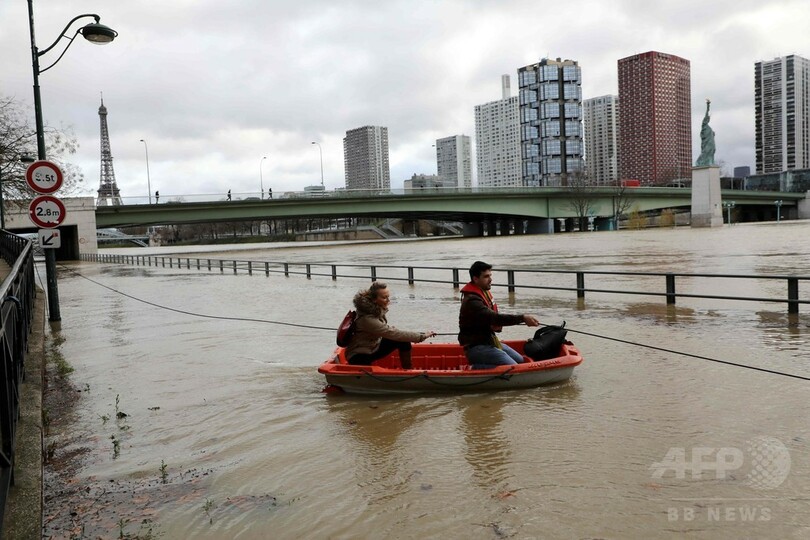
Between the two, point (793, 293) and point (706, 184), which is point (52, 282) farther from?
point (706, 184)

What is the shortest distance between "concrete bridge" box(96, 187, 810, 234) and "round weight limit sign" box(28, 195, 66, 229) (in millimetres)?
53827

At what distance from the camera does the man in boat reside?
723 centimetres

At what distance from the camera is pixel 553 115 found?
171 meters

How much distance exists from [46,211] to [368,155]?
172609 mm

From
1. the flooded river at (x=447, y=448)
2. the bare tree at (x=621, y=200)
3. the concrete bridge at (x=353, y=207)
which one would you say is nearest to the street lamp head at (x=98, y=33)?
the flooded river at (x=447, y=448)

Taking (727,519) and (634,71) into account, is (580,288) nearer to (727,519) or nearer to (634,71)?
(727,519)

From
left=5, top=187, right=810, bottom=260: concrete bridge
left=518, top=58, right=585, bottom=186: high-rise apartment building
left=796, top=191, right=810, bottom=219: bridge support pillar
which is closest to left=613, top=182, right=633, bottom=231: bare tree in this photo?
left=5, top=187, right=810, bottom=260: concrete bridge

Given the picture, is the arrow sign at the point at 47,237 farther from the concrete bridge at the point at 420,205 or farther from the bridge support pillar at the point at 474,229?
the bridge support pillar at the point at 474,229

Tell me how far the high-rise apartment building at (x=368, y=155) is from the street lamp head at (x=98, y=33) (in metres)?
164

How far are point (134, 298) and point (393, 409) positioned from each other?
17.0 metres

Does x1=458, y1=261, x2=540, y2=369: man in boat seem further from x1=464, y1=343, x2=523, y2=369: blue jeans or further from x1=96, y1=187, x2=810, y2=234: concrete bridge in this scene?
x1=96, y1=187, x2=810, y2=234: concrete bridge

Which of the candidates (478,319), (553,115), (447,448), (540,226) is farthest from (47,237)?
(553,115)

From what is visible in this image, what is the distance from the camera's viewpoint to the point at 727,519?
13.8 feet

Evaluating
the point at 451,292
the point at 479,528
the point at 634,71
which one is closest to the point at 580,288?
the point at 451,292
